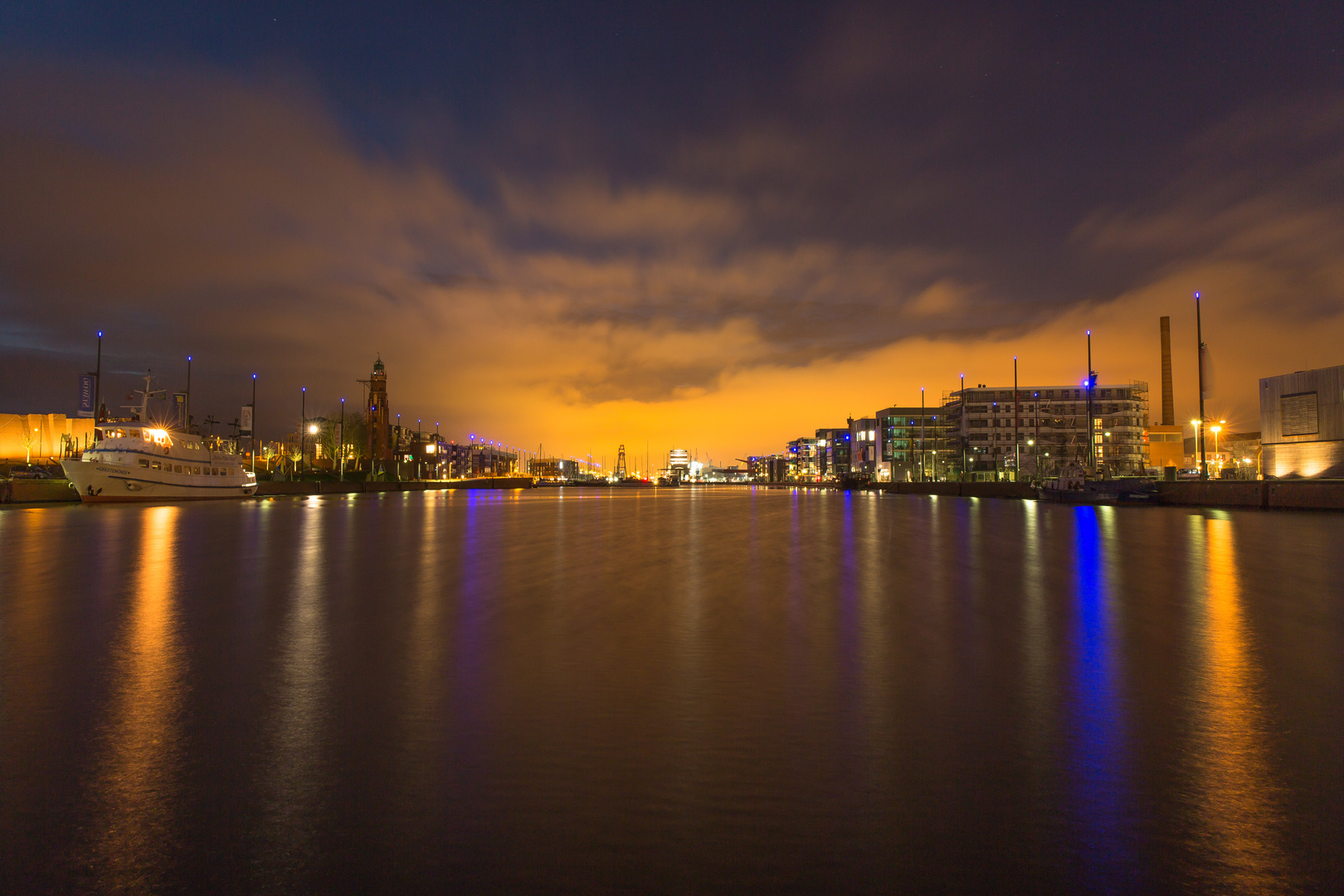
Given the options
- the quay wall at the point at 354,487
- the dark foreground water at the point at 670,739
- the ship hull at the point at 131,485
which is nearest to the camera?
the dark foreground water at the point at 670,739

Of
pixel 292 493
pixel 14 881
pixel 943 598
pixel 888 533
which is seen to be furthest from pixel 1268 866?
pixel 292 493

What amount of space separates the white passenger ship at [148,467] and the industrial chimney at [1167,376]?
134m

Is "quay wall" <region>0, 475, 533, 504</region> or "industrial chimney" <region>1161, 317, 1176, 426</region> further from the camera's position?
"industrial chimney" <region>1161, 317, 1176, 426</region>

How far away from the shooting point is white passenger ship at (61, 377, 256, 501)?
56.1 metres

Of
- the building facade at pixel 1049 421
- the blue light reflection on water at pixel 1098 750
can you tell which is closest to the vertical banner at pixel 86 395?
the blue light reflection on water at pixel 1098 750

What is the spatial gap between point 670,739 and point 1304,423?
2839 inches

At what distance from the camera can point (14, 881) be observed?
3.41m

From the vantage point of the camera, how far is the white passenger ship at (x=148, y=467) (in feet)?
184

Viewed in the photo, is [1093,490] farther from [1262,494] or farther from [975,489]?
[975,489]

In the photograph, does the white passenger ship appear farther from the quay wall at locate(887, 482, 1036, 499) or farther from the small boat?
the quay wall at locate(887, 482, 1036, 499)

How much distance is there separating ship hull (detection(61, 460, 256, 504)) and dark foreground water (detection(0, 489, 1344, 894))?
5454cm

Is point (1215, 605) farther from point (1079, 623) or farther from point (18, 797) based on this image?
point (18, 797)

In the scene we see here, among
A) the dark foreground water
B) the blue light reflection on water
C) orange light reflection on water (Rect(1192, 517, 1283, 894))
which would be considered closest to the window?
the dark foreground water

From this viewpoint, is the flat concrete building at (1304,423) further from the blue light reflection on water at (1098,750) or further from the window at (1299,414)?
the blue light reflection on water at (1098,750)
